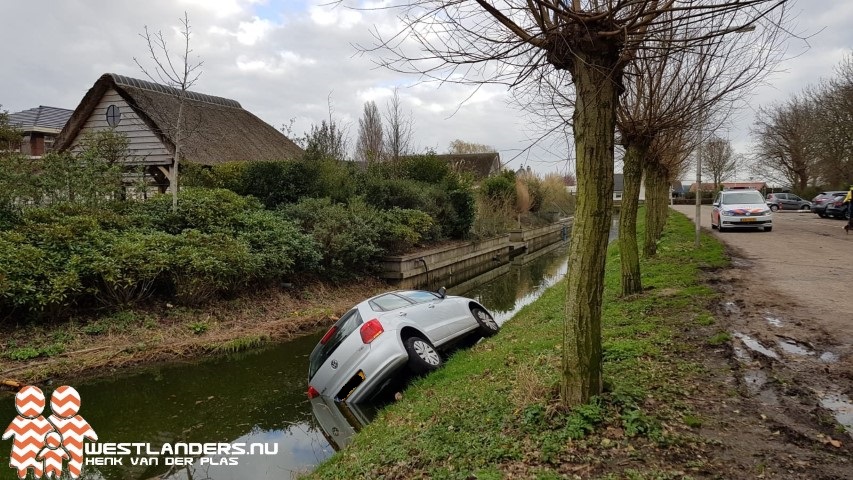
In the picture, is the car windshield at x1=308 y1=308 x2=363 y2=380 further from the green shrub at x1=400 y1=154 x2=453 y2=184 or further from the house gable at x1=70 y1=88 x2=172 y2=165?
the green shrub at x1=400 y1=154 x2=453 y2=184

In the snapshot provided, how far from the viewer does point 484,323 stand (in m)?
9.20

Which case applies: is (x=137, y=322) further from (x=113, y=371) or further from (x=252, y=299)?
(x=252, y=299)

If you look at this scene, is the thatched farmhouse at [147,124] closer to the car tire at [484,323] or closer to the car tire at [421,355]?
the car tire at [484,323]

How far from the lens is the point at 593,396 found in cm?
402

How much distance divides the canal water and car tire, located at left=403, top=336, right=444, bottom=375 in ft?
2.75

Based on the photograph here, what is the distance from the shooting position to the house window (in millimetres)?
18469

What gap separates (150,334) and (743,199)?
2127cm

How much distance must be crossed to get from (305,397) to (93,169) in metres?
9.64

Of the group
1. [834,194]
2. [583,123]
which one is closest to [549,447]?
[583,123]

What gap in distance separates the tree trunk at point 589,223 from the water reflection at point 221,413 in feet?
10.3

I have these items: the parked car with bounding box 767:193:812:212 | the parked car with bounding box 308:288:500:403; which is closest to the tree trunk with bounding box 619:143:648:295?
the parked car with bounding box 308:288:500:403

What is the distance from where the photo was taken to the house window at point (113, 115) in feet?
60.6

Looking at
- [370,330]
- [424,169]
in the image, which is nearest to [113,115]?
[424,169]

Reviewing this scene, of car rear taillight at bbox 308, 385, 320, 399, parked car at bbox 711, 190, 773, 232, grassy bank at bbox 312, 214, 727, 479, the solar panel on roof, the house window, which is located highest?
the solar panel on roof
